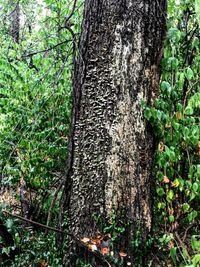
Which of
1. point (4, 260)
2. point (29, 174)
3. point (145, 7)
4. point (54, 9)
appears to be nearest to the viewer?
point (145, 7)

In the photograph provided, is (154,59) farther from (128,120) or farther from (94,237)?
(94,237)

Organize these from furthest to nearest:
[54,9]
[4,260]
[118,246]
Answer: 1. [54,9]
2. [4,260]
3. [118,246]

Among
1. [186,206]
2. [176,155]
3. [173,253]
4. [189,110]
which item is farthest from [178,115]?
[173,253]

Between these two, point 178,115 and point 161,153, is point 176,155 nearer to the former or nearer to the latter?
point 161,153

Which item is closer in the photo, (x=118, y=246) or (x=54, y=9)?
(x=118, y=246)

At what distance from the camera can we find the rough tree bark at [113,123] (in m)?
2.25

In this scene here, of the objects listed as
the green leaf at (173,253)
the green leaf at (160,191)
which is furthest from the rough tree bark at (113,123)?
the green leaf at (173,253)

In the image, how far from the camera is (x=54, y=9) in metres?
3.89

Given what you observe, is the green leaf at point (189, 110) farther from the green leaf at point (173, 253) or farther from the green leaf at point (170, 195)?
the green leaf at point (173, 253)

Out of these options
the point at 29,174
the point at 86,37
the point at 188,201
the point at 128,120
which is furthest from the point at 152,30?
the point at 29,174

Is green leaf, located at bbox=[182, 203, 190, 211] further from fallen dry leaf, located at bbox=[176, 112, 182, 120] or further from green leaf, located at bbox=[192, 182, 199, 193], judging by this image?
fallen dry leaf, located at bbox=[176, 112, 182, 120]

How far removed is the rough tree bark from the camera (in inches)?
88.7

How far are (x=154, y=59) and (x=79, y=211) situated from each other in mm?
1110

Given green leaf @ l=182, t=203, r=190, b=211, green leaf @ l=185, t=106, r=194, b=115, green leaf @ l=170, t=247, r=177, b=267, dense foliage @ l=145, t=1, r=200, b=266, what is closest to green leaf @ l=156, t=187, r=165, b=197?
dense foliage @ l=145, t=1, r=200, b=266
